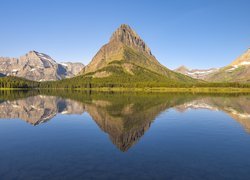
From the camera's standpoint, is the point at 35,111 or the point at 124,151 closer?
the point at 124,151

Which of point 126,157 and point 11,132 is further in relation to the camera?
point 11,132

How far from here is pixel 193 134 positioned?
57062mm

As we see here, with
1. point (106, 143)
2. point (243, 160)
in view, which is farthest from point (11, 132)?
point (243, 160)

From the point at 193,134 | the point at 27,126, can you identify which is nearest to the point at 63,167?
the point at 193,134

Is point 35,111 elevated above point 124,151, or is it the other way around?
point 35,111

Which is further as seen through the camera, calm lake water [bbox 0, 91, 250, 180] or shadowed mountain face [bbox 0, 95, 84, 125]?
shadowed mountain face [bbox 0, 95, 84, 125]

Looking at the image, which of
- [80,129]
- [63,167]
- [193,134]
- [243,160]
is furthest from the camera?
[80,129]

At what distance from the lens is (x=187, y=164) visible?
111 ft

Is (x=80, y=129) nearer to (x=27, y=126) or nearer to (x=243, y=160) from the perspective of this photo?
(x=27, y=126)

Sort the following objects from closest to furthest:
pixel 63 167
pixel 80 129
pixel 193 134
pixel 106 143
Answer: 1. pixel 63 167
2. pixel 106 143
3. pixel 193 134
4. pixel 80 129

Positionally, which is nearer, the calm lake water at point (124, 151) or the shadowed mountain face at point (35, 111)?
the calm lake water at point (124, 151)

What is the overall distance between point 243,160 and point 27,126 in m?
53.0

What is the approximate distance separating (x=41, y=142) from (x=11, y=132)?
14.8m

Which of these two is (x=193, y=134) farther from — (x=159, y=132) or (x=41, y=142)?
(x=41, y=142)
